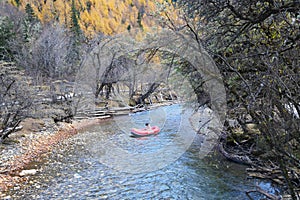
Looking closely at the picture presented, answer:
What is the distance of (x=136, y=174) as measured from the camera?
6672 millimetres

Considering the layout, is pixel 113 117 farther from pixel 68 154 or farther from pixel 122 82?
pixel 68 154

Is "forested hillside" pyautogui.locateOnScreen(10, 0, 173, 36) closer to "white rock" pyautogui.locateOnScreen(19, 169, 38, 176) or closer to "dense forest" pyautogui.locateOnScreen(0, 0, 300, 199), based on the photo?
"dense forest" pyautogui.locateOnScreen(0, 0, 300, 199)

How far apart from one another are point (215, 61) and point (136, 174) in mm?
4292

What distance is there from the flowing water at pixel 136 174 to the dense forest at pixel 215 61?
669 millimetres

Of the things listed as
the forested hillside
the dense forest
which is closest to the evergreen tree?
the dense forest

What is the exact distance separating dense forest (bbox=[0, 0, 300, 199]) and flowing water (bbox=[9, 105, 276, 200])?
26.3 inches

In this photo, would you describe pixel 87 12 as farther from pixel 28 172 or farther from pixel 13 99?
pixel 28 172

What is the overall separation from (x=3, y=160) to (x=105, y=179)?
11.1 ft

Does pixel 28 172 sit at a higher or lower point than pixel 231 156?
lower

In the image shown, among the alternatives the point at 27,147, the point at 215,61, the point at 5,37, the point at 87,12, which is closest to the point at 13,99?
the point at 27,147

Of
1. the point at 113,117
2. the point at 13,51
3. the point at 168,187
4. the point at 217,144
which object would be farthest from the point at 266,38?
the point at 13,51

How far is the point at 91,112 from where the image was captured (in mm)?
17344

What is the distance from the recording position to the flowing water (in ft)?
18.1

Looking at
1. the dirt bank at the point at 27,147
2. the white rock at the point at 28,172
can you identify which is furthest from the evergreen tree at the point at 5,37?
the white rock at the point at 28,172
